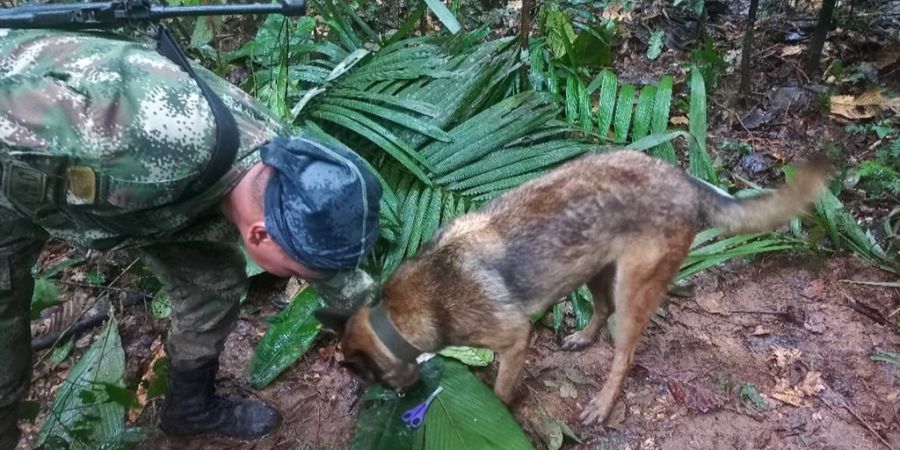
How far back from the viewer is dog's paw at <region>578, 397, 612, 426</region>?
143 inches

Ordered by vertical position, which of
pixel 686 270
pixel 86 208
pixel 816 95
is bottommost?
pixel 686 270

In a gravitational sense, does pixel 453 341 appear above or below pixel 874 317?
above

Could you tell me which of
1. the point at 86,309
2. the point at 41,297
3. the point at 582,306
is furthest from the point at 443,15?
the point at 41,297

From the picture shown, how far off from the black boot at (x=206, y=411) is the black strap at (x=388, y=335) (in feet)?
3.09

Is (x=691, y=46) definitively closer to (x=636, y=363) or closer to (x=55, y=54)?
(x=636, y=363)

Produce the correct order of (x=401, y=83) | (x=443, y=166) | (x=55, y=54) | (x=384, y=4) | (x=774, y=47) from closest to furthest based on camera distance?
(x=55, y=54)
(x=443, y=166)
(x=401, y=83)
(x=774, y=47)
(x=384, y=4)

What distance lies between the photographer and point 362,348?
310 cm

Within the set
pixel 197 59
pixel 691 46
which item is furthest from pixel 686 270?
pixel 197 59

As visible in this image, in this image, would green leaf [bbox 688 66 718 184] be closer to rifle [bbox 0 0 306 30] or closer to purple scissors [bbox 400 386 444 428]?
purple scissors [bbox 400 386 444 428]

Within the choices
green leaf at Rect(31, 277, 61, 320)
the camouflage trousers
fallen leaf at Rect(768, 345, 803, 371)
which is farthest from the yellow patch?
fallen leaf at Rect(768, 345, 803, 371)

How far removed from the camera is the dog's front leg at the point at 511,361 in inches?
131

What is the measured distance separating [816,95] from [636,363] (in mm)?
3136

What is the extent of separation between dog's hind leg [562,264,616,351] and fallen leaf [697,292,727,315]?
692 mm

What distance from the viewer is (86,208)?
231cm
